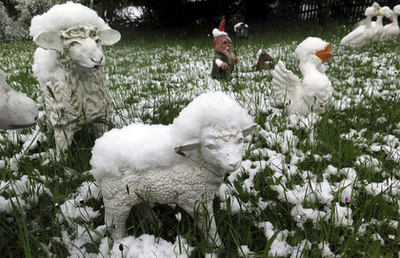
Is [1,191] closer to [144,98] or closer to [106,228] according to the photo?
[106,228]

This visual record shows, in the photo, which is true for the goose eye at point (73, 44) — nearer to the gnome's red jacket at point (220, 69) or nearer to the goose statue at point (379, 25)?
A: the gnome's red jacket at point (220, 69)

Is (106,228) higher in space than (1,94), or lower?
lower

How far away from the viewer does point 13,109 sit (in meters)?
1.48

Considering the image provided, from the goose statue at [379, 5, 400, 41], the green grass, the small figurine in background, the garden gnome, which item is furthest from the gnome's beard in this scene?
the goose statue at [379, 5, 400, 41]

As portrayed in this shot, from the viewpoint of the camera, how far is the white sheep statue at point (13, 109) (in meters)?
1.46

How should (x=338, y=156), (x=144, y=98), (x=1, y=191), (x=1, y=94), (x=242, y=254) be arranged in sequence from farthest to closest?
(x=144, y=98) < (x=338, y=156) < (x=1, y=191) < (x=242, y=254) < (x=1, y=94)

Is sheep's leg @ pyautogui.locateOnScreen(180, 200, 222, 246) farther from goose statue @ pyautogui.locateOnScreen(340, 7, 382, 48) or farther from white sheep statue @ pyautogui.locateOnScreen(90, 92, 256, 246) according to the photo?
goose statue @ pyautogui.locateOnScreen(340, 7, 382, 48)

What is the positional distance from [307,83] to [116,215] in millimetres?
2561

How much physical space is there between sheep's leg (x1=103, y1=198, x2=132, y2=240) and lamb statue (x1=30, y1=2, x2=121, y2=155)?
1.08m

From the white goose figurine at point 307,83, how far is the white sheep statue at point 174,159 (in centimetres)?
197

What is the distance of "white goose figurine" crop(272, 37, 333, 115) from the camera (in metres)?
3.22

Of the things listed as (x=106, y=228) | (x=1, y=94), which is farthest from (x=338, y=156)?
(x=1, y=94)

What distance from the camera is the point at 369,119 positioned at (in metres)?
3.23

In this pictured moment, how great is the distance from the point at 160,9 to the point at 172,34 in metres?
2.23
